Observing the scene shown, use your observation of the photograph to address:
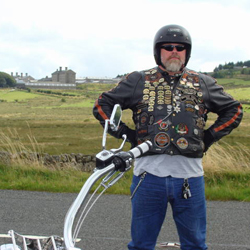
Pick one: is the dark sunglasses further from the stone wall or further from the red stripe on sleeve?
the stone wall

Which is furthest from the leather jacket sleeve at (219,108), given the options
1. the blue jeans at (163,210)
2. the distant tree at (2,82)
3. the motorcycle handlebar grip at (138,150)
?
the distant tree at (2,82)

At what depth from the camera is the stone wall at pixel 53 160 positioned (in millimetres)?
8453

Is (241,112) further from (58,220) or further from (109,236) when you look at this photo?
(58,220)

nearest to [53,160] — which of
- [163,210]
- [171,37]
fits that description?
[163,210]

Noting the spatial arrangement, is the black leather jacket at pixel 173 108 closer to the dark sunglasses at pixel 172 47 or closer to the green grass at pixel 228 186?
the dark sunglasses at pixel 172 47

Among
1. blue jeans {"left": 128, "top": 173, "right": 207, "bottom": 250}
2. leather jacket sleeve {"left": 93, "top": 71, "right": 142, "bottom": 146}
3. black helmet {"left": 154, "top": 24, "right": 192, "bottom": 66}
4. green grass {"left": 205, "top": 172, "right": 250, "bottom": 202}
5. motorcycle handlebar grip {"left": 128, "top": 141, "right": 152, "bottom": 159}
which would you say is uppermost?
black helmet {"left": 154, "top": 24, "right": 192, "bottom": 66}

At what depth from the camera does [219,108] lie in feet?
9.70

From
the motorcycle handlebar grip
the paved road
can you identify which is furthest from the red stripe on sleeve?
the paved road

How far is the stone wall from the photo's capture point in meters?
8.45

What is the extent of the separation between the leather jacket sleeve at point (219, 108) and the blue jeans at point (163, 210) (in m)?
0.40

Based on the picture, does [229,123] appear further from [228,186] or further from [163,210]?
[228,186]

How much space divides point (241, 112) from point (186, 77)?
50 centimetres

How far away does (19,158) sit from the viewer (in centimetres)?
839

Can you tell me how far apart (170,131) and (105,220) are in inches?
112
